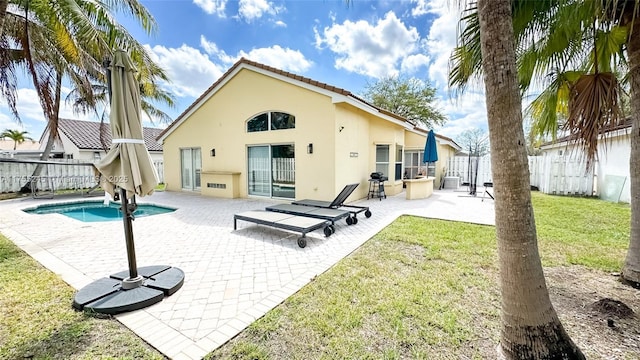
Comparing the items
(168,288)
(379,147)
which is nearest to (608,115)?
(168,288)

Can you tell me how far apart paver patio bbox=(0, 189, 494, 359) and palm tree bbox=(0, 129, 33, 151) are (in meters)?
40.2

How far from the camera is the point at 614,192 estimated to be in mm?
11406

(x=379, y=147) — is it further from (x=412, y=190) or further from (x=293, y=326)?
(x=293, y=326)

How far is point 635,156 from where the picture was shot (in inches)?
152

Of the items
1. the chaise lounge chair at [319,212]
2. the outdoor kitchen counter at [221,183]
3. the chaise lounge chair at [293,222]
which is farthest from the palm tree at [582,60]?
the outdoor kitchen counter at [221,183]

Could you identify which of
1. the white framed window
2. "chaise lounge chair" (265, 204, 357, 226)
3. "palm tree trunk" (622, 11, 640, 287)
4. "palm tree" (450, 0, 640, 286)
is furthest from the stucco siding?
"palm tree trunk" (622, 11, 640, 287)

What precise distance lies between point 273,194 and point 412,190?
682 centimetres

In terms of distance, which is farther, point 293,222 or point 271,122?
point 271,122

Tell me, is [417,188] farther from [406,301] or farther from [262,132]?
[406,301]

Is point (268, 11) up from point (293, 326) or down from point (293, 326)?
up

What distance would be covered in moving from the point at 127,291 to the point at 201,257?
1.64m

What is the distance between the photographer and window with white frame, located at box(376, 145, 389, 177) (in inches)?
551

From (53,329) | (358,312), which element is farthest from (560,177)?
(53,329)

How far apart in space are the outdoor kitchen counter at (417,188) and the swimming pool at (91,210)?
10856mm
